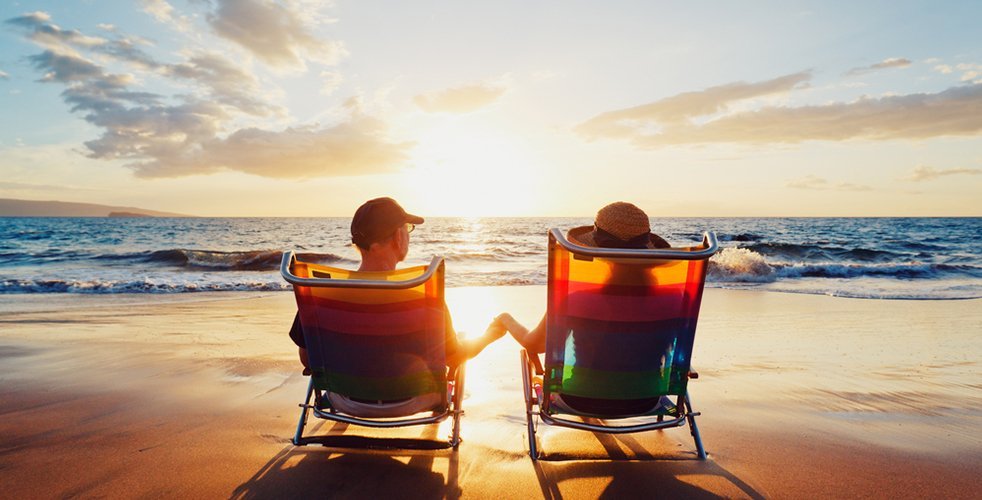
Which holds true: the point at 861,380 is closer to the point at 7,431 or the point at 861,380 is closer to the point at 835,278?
the point at 7,431

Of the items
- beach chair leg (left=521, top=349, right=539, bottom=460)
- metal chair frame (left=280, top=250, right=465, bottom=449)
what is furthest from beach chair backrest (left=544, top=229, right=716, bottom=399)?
metal chair frame (left=280, top=250, right=465, bottom=449)

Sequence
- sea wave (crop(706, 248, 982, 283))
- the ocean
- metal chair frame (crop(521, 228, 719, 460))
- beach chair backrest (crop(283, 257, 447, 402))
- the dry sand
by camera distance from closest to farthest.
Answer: metal chair frame (crop(521, 228, 719, 460)) → beach chair backrest (crop(283, 257, 447, 402)) → the dry sand → the ocean → sea wave (crop(706, 248, 982, 283))

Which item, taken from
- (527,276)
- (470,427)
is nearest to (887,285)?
(527,276)

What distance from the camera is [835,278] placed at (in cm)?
1680

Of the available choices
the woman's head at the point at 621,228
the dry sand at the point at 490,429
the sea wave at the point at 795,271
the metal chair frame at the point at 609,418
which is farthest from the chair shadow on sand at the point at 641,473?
the sea wave at the point at 795,271

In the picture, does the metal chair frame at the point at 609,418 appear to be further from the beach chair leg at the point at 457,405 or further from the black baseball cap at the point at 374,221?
the black baseball cap at the point at 374,221

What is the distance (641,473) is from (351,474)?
1.66m

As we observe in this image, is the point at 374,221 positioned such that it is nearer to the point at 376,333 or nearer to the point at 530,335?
the point at 376,333

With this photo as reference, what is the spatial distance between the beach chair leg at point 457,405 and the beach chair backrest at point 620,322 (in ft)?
1.76

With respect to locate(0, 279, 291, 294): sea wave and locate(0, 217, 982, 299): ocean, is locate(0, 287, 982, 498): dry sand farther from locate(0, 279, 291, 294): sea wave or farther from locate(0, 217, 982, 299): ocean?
locate(0, 217, 982, 299): ocean

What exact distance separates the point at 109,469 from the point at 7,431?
3.94ft

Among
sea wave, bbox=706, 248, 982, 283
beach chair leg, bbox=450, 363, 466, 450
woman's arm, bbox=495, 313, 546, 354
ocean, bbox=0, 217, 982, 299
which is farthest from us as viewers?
sea wave, bbox=706, 248, 982, 283

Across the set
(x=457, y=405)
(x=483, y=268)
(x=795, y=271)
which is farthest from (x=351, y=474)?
(x=795, y=271)

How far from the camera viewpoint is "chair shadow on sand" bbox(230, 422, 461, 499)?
281cm
